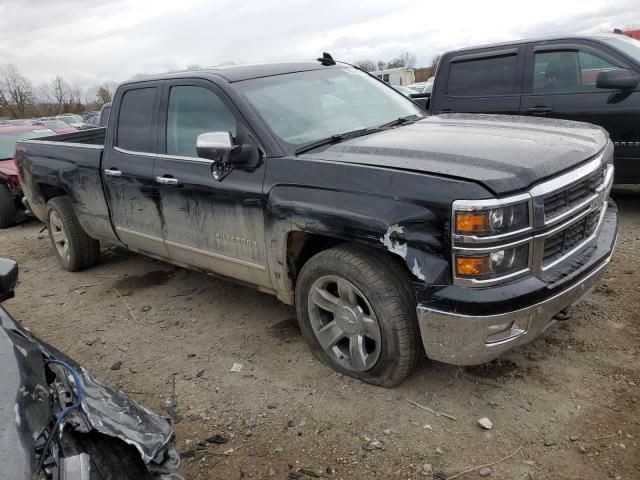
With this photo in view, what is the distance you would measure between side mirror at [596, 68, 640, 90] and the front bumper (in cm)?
329

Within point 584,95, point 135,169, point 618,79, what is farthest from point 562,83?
point 135,169

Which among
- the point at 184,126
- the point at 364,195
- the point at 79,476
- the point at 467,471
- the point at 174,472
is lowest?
the point at 467,471

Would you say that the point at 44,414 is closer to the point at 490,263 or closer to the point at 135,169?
the point at 490,263

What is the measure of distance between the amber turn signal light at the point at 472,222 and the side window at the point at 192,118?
174cm

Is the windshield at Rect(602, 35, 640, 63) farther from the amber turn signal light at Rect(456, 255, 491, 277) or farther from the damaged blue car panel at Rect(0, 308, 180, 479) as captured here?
the damaged blue car panel at Rect(0, 308, 180, 479)

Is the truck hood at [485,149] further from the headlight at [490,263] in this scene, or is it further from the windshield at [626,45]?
the windshield at [626,45]

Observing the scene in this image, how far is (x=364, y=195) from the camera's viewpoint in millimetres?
2729

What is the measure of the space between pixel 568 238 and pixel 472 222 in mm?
777

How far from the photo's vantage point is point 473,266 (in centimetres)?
247

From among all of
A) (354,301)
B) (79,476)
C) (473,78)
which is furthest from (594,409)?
(473,78)

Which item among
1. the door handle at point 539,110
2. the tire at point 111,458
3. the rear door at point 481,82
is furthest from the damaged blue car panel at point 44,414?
the rear door at point 481,82

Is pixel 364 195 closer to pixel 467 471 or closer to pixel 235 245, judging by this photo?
pixel 235 245

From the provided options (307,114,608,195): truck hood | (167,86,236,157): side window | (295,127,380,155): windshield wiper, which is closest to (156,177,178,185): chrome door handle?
(167,86,236,157): side window

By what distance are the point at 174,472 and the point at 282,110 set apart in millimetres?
2373
